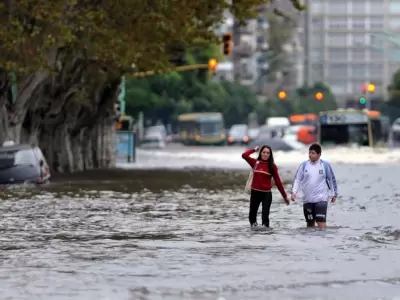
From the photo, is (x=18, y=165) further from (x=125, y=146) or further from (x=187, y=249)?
(x=125, y=146)

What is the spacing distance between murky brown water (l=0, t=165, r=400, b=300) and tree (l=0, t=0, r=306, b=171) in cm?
758

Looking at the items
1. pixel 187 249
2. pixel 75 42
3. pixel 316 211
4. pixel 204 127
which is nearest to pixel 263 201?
pixel 316 211

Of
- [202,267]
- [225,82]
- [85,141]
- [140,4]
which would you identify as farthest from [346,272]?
[225,82]

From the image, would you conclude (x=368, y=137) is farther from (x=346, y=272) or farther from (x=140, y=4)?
(x=346, y=272)

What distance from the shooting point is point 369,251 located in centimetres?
1770

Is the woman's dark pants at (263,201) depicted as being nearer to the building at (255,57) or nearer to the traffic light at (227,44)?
the traffic light at (227,44)

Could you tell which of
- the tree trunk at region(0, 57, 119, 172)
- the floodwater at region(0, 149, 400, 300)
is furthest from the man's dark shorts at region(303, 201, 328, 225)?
the tree trunk at region(0, 57, 119, 172)

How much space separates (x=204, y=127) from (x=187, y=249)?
89.0 meters

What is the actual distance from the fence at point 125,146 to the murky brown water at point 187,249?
3312 cm

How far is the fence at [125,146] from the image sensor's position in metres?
66.2

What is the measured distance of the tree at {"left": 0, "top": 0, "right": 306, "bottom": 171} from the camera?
128ft

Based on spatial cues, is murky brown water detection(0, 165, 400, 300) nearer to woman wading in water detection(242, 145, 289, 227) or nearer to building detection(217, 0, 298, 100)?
woman wading in water detection(242, 145, 289, 227)

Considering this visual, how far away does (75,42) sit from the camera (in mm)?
41750

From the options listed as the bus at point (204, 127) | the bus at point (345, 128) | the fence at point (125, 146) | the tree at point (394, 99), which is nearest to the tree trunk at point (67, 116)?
the fence at point (125, 146)
